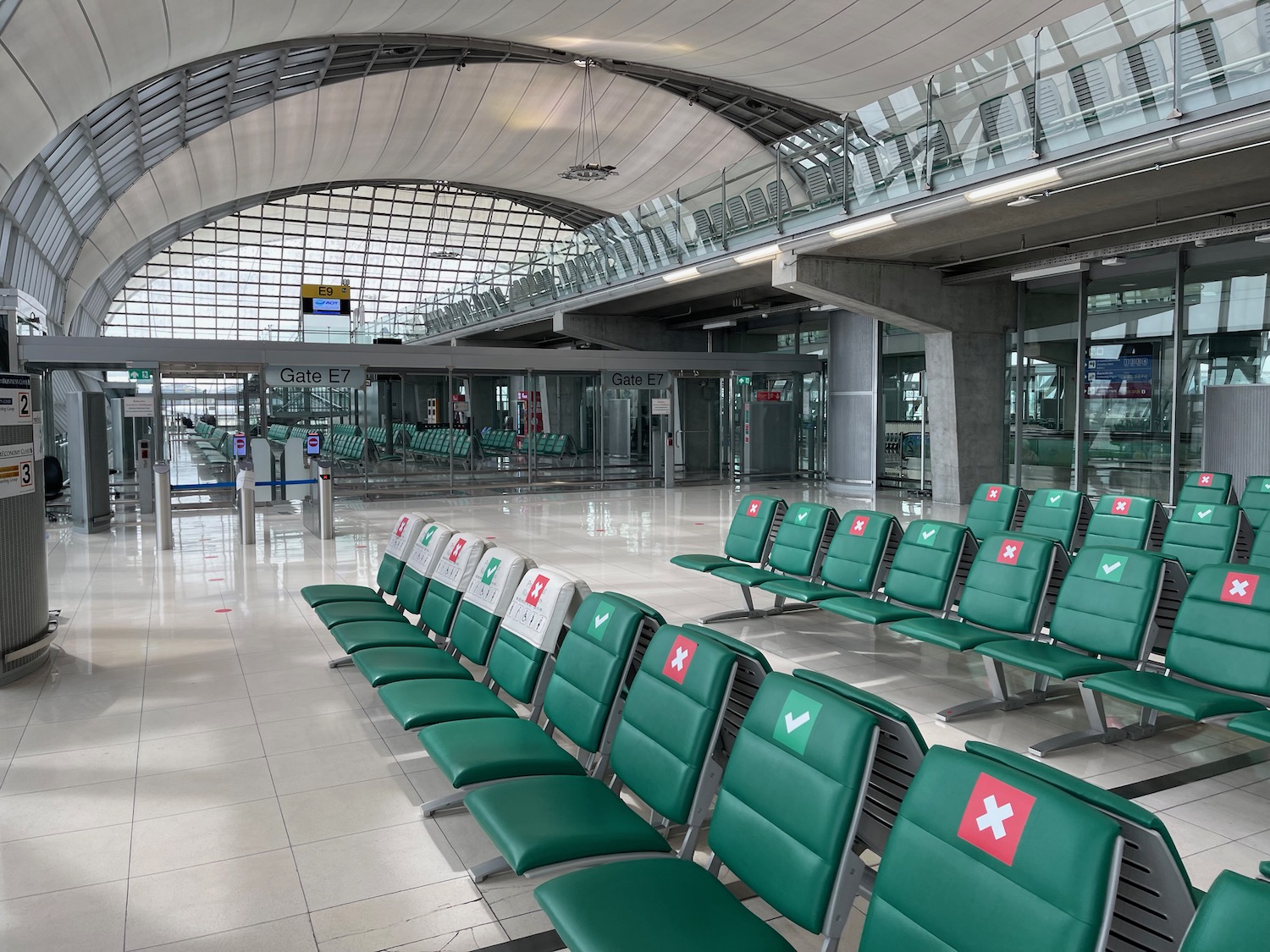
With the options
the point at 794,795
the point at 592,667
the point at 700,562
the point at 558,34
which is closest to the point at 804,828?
the point at 794,795

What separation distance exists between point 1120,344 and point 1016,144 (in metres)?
4.87

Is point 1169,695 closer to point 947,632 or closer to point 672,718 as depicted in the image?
point 947,632

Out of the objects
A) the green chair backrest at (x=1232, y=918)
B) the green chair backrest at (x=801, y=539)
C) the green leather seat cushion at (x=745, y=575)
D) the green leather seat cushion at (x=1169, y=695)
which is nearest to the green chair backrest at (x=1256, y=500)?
the green chair backrest at (x=801, y=539)

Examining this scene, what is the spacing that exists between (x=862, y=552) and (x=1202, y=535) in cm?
227

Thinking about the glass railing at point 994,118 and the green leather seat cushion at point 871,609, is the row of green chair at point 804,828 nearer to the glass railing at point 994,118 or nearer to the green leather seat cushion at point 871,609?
the green leather seat cushion at point 871,609

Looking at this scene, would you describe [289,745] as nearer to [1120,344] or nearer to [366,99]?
[1120,344]

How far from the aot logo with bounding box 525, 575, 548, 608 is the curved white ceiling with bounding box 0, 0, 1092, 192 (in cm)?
900

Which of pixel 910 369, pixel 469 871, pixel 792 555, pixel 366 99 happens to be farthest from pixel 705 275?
pixel 366 99

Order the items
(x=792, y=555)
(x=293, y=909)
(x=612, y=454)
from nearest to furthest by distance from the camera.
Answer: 1. (x=293, y=909)
2. (x=792, y=555)
3. (x=612, y=454)

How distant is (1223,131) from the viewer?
23.7 ft

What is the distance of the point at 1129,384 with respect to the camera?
12562mm

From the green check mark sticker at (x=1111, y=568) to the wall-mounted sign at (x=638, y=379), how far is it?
46.9ft

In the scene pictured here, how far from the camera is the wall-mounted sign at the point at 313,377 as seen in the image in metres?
15.5

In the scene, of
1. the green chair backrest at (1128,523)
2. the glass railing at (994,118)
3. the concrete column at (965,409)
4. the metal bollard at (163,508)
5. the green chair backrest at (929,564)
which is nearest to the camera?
the green chair backrest at (929,564)
